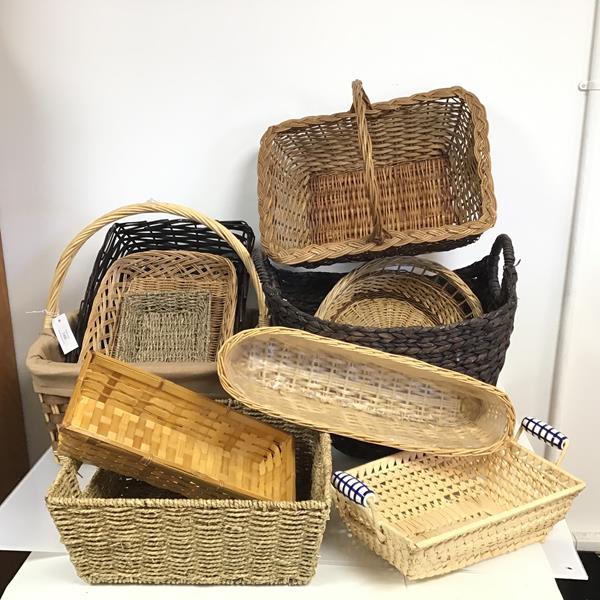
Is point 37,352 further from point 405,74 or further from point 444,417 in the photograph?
point 405,74

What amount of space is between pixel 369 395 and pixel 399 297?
0.85 ft

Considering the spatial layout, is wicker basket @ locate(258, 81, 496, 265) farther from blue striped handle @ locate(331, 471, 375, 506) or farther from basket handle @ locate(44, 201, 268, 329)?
blue striped handle @ locate(331, 471, 375, 506)

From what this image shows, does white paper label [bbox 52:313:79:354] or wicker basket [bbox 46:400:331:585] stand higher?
white paper label [bbox 52:313:79:354]

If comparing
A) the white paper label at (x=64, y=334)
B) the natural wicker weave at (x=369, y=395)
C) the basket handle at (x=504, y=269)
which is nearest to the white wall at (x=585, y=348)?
the basket handle at (x=504, y=269)

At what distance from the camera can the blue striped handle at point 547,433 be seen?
3.06 ft

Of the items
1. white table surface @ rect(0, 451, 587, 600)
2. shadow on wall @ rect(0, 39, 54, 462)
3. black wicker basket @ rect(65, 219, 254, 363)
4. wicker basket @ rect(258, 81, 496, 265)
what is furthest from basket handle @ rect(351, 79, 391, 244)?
shadow on wall @ rect(0, 39, 54, 462)

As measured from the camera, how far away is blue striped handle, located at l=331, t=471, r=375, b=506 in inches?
32.0

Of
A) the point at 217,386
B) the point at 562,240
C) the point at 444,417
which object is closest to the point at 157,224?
the point at 217,386

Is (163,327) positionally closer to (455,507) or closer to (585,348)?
(455,507)

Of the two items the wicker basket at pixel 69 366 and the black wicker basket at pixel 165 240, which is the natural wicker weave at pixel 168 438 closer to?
the wicker basket at pixel 69 366

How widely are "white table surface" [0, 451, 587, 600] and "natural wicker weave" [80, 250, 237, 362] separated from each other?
0.37 meters

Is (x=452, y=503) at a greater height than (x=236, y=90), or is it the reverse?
(x=236, y=90)

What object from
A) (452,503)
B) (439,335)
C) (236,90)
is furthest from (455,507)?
(236,90)

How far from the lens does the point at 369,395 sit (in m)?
1.04
